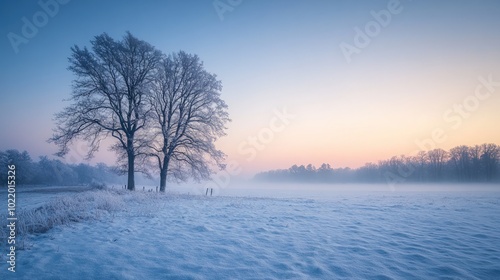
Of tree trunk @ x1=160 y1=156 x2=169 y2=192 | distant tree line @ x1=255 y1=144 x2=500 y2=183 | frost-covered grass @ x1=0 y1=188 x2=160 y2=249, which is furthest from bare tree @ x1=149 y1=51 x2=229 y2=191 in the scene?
distant tree line @ x1=255 y1=144 x2=500 y2=183

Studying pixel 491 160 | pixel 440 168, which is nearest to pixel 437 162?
pixel 440 168

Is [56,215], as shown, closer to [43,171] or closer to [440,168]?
[43,171]

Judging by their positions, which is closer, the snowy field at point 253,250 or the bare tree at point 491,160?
the snowy field at point 253,250

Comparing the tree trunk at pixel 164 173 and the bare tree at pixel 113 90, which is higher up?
the bare tree at pixel 113 90

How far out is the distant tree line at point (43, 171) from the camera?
44.8 meters

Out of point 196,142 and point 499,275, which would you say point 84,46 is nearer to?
point 196,142

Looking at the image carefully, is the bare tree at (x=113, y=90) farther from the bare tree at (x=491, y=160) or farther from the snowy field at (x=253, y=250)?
the bare tree at (x=491, y=160)

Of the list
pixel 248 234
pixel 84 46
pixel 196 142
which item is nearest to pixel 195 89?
pixel 196 142

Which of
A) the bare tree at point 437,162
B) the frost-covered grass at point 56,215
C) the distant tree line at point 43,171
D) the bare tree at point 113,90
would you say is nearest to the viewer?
the frost-covered grass at point 56,215

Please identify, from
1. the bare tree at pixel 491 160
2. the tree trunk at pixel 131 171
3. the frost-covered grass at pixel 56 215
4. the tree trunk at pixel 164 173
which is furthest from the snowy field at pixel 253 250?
the bare tree at pixel 491 160

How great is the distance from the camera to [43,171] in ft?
199

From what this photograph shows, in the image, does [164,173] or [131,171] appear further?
[164,173]

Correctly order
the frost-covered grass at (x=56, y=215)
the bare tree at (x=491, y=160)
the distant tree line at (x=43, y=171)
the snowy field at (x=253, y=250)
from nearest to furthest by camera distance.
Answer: the snowy field at (x=253, y=250), the frost-covered grass at (x=56, y=215), the distant tree line at (x=43, y=171), the bare tree at (x=491, y=160)

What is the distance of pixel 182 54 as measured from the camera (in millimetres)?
17656
